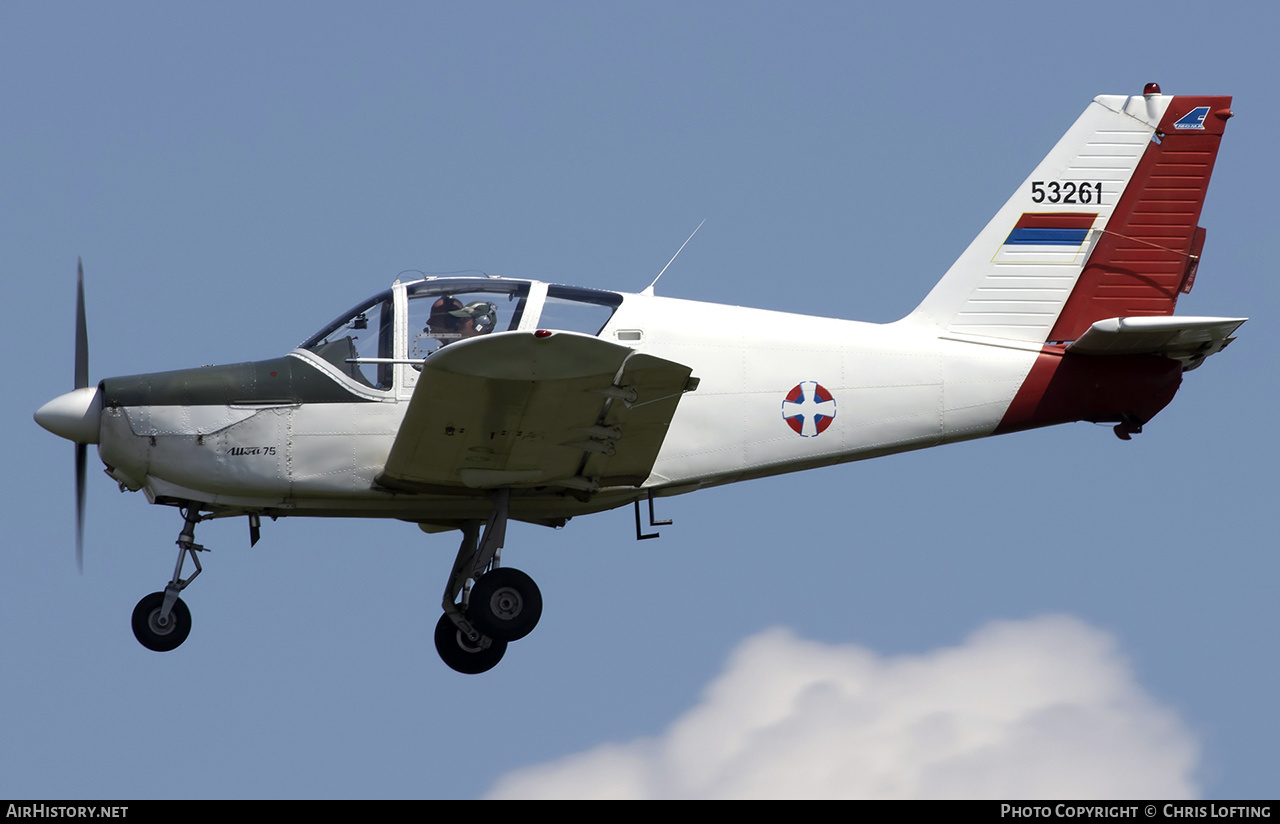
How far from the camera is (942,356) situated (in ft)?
46.5

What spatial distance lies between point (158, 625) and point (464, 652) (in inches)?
102

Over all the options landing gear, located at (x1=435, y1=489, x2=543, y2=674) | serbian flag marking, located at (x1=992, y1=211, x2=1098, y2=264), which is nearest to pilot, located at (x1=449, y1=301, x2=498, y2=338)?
landing gear, located at (x1=435, y1=489, x2=543, y2=674)

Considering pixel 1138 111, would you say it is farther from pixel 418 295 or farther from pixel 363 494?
pixel 363 494

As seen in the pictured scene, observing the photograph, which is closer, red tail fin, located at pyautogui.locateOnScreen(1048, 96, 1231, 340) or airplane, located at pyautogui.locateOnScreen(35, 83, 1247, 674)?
airplane, located at pyautogui.locateOnScreen(35, 83, 1247, 674)

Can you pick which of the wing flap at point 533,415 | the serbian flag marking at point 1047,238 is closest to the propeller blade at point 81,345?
the wing flap at point 533,415

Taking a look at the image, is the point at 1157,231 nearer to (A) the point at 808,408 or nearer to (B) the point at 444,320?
(A) the point at 808,408

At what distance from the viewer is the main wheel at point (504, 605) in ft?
43.0

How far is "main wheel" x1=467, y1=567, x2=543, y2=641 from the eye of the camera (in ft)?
43.0

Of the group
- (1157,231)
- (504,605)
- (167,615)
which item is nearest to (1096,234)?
(1157,231)

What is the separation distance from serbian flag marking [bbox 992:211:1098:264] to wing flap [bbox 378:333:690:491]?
403cm

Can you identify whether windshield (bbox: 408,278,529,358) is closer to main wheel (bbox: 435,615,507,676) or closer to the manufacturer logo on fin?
main wheel (bbox: 435,615,507,676)
